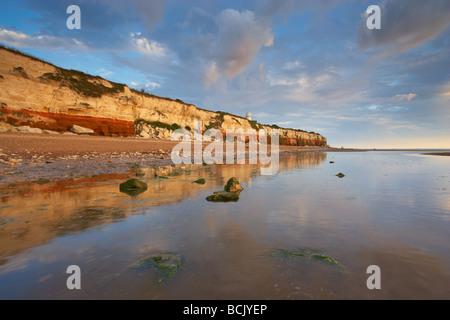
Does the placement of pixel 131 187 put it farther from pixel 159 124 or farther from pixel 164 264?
pixel 159 124

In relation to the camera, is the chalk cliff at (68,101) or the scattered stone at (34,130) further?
the chalk cliff at (68,101)

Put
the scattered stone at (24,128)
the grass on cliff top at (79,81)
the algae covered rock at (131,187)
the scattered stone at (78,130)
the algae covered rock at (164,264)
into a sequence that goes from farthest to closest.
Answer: the scattered stone at (78,130), the grass on cliff top at (79,81), the scattered stone at (24,128), the algae covered rock at (131,187), the algae covered rock at (164,264)

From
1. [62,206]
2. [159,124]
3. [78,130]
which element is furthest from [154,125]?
[62,206]

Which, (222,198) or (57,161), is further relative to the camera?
(57,161)

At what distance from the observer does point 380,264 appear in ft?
8.43

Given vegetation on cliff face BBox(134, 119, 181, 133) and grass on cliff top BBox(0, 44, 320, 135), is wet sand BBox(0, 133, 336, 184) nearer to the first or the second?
grass on cliff top BBox(0, 44, 320, 135)

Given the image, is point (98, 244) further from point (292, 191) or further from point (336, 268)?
point (292, 191)

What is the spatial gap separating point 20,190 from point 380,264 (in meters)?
9.73

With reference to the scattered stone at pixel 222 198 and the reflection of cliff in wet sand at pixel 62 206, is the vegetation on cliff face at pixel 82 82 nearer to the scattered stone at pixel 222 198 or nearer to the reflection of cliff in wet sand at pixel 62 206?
the reflection of cliff in wet sand at pixel 62 206

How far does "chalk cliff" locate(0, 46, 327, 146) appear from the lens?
2406 centimetres

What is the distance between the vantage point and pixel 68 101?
29.5 metres

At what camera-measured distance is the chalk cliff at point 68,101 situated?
78.9 feet

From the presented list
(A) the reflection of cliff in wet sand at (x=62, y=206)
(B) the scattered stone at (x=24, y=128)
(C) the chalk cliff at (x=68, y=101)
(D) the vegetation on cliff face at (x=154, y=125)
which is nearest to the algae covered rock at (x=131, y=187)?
(A) the reflection of cliff in wet sand at (x=62, y=206)

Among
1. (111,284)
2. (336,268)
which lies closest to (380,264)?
(336,268)
